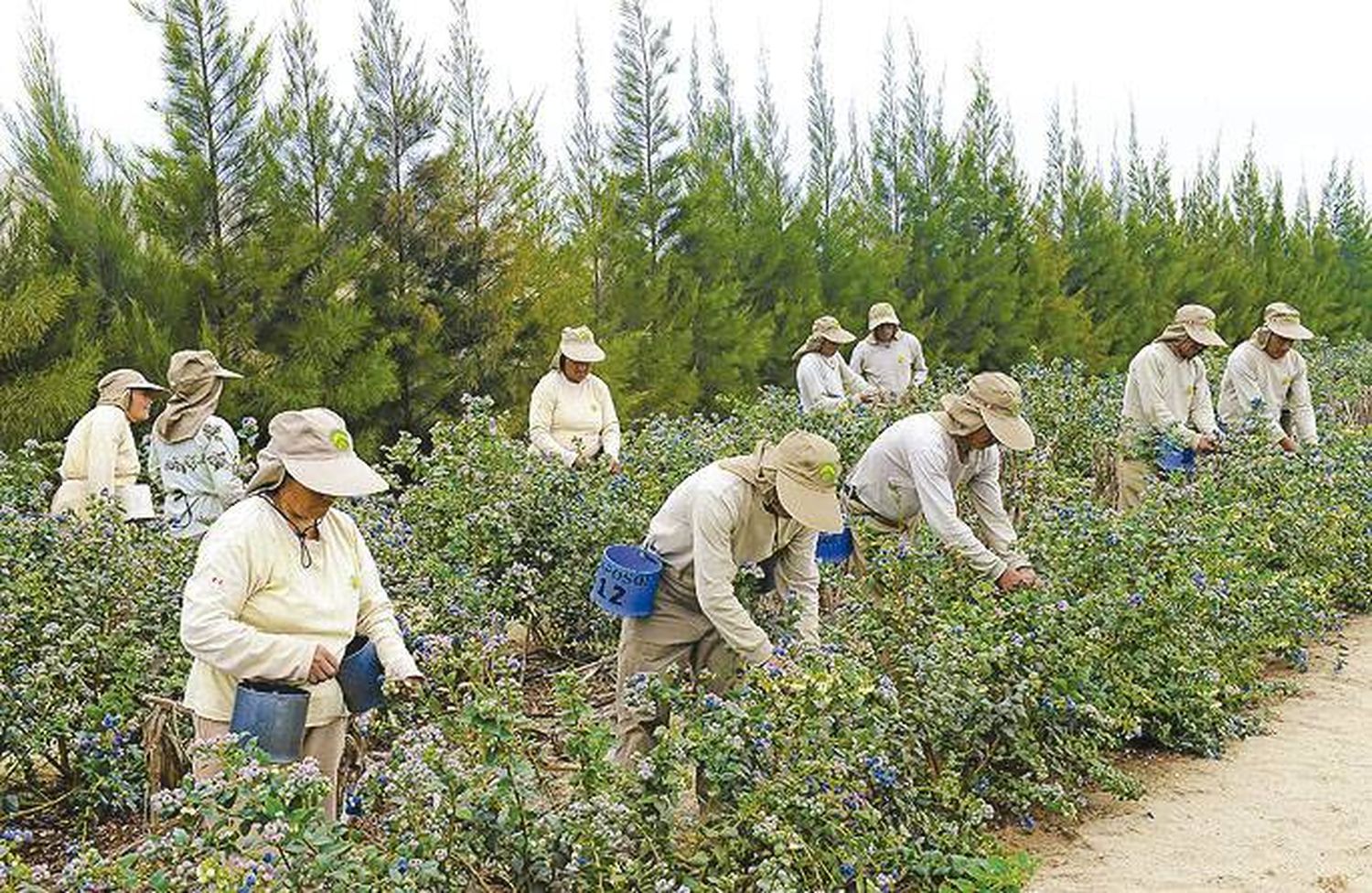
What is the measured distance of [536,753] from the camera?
4.64 meters

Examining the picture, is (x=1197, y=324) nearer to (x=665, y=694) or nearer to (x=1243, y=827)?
(x=1243, y=827)

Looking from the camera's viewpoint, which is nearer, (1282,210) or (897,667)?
(897,667)

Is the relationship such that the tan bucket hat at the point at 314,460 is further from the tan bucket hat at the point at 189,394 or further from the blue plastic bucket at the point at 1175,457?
the blue plastic bucket at the point at 1175,457

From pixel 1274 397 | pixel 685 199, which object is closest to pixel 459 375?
pixel 685 199

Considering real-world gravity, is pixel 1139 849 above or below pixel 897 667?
below

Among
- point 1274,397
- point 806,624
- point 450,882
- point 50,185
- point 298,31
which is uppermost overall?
point 298,31

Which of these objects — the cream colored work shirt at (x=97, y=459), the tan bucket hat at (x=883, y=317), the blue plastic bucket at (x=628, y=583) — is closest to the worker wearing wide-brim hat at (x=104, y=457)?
the cream colored work shirt at (x=97, y=459)

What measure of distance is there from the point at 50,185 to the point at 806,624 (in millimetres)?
6933

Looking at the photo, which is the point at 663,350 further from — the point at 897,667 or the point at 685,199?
the point at 897,667

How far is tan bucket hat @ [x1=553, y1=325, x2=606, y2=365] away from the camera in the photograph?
24.9 feet

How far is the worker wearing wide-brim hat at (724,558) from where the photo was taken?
440cm

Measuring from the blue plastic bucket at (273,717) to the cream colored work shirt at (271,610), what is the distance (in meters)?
0.06

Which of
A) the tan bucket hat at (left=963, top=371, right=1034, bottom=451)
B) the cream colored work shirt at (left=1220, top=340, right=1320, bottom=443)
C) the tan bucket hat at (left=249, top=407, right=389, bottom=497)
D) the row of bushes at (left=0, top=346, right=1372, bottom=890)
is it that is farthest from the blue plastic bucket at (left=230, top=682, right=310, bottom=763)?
the cream colored work shirt at (left=1220, top=340, right=1320, bottom=443)

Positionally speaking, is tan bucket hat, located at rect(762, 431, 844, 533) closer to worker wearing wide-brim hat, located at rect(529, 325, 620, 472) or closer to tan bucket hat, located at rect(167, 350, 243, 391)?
tan bucket hat, located at rect(167, 350, 243, 391)
